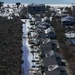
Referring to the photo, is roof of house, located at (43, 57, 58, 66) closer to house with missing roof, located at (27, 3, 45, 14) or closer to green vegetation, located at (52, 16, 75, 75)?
green vegetation, located at (52, 16, 75, 75)

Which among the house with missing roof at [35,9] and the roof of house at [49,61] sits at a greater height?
the roof of house at [49,61]

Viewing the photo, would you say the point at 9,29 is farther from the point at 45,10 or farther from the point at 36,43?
the point at 45,10

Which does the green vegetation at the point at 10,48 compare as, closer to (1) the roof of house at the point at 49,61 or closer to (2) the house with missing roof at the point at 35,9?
(1) the roof of house at the point at 49,61

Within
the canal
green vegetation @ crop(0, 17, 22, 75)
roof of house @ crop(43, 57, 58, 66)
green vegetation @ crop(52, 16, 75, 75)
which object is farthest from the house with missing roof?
roof of house @ crop(43, 57, 58, 66)

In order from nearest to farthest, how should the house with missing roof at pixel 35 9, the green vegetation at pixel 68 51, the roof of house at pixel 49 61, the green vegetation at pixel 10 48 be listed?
the green vegetation at pixel 10 48 → the roof of house at pixel 49 61 → the green vegetation at pixel 68 51 → the house with missing roof at pixel 35 9

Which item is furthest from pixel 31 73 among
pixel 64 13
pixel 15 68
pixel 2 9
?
pixel 2 9

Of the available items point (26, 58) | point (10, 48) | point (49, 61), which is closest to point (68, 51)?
point (26, 58)

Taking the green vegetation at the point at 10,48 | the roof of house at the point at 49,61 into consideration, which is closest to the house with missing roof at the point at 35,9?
the green vegetation at the point at 10,48

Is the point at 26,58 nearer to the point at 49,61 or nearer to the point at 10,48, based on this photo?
the point at 10,48
